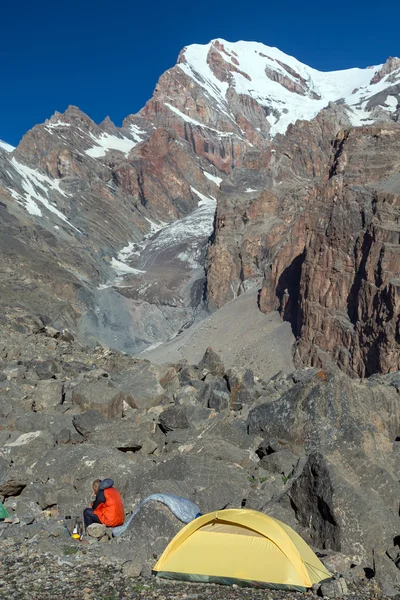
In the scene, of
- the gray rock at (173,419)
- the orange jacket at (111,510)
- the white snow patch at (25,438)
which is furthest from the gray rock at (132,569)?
the gray rock at (173,419)

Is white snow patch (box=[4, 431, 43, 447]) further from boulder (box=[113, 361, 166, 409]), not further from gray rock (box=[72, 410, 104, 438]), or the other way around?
boulder (box=[113, 361, 166, 409])

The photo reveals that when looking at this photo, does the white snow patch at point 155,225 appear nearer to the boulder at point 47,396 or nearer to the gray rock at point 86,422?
the boulder at point 47,396

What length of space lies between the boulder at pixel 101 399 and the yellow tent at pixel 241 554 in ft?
26.9

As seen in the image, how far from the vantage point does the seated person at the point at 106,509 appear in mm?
9961

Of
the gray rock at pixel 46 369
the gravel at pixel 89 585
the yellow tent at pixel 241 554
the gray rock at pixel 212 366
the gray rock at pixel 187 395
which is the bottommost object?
the gravel at pixel 89 585

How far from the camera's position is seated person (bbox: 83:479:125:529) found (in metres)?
9.96

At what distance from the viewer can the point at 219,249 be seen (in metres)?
103

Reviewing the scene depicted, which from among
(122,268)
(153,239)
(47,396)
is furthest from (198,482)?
(153,239)

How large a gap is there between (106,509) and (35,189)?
14864 cm

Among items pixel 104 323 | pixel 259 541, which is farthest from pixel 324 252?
pixel 259 541

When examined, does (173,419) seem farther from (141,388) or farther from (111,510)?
(111,510)

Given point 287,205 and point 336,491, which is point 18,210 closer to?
point 287,205

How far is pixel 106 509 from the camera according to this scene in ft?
32.9

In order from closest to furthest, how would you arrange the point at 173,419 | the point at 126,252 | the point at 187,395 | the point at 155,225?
the point at 173,419 < the point at 187,395 < the point at 126,252 < the point at 155,225
